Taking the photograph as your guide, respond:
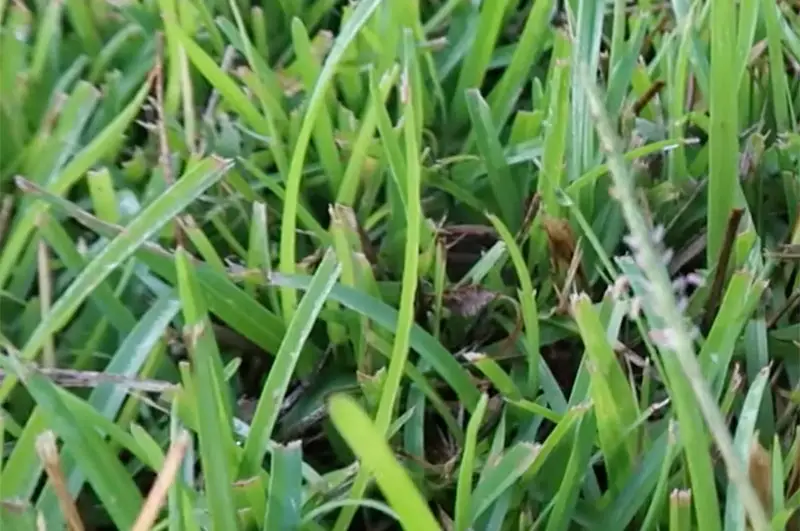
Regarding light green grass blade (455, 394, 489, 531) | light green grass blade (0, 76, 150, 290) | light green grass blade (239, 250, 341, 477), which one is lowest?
light green grass blade (455, 394, 489, 531)

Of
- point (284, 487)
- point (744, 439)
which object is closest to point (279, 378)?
point (284, 487)

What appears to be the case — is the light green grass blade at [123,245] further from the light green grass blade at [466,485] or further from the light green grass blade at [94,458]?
the light green grass blade at [466,485]

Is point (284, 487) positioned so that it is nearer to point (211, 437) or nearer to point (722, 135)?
point (211, 437)

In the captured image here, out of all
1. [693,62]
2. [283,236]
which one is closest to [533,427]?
[283,236]

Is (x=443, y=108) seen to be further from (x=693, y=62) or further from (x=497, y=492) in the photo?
(x=497, y=492)

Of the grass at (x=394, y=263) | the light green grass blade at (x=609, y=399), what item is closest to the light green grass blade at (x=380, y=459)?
the grass at (x=394, y=263)

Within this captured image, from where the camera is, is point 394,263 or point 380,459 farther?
point 394,263

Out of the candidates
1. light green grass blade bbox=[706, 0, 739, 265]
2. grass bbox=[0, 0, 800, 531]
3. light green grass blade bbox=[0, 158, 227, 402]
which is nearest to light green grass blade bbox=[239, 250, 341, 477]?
grass bbox=[0, 0, 800, 531]

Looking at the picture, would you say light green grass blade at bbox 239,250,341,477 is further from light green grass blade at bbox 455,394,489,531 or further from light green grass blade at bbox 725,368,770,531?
light green grass blade at bbox 725,368,770,531
